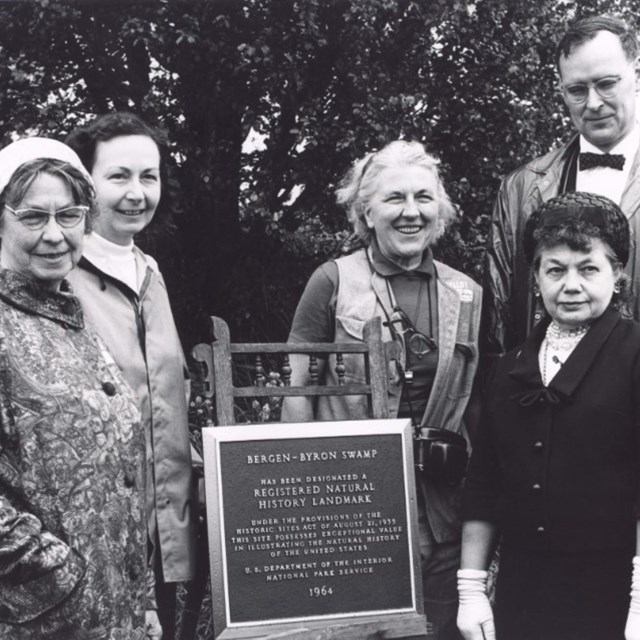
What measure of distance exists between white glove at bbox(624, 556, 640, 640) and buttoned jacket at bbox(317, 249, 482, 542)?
0.93 metres

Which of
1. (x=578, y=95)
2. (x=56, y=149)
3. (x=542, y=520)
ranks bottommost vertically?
(x=542, y=520)

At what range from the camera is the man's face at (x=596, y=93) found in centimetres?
383

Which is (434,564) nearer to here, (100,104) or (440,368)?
(440,368)

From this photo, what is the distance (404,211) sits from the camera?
381 centimetres

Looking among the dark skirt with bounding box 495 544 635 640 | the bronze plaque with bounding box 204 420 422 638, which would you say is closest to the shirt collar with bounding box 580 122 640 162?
the bronze plaque with bounding box 204 420 422 638

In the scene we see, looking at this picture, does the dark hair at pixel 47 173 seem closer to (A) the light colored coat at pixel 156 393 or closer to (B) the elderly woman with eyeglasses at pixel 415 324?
(A) the light colored coat at pixel 156 393

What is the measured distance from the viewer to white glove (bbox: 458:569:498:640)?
10.3 ft

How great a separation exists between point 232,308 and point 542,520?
797 centimetres

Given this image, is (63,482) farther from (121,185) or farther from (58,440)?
(121,185)

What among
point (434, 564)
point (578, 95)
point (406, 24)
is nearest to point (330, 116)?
point (406, 24)

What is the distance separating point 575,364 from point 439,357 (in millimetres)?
759

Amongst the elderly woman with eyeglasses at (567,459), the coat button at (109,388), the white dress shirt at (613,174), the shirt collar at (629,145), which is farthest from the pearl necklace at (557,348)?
the coat button at (109,388)

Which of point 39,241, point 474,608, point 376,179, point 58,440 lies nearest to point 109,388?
point 58,440

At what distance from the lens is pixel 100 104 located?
10.3 m
